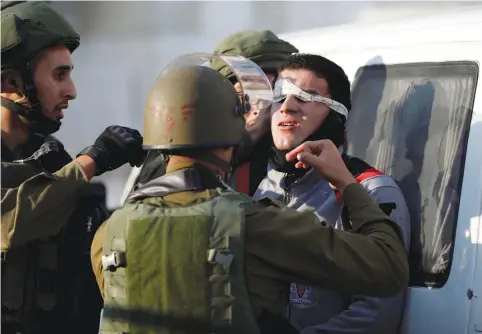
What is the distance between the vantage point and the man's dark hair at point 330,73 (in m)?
3.67

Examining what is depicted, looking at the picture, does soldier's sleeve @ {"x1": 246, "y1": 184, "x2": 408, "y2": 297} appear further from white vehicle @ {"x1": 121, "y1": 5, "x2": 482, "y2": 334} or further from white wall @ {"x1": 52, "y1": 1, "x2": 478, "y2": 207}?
white wall @ {"x1": 52, "y1": 1, "x2": 478, "y2": 207}

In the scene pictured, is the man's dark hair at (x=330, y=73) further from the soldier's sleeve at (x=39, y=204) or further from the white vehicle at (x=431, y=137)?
the soldier's sleeve at (x=39, y=204)

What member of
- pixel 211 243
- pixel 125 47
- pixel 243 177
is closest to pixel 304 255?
pixel 211 243

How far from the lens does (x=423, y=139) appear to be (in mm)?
3752

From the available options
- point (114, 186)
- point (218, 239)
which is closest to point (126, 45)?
point (114, 186)

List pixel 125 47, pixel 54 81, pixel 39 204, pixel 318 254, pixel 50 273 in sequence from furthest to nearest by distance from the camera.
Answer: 1. pixel 125 47
2. pixel 54 81
3. pixel 50 273
4. pixel 39 204
5. pixel 318 254

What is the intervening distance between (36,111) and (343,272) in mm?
1671

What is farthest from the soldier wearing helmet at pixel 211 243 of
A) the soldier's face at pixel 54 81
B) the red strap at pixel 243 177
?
the red strap at pixel 243 177

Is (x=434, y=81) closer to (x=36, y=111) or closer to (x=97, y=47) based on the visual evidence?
(x=36, y=111)

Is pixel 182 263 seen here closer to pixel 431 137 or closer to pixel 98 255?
pixel 98 255

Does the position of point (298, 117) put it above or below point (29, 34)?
below

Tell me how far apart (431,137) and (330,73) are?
18.5 inches

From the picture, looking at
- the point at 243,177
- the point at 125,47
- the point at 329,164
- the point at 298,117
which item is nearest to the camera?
the point at 329,164

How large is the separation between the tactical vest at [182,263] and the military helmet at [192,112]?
0.11 m
